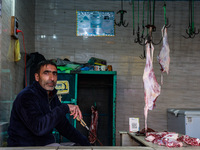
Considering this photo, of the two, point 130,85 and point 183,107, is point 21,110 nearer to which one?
point 130,85

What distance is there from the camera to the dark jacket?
92.3 inches

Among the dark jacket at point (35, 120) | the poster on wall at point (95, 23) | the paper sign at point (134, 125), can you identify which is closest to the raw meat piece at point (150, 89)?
the paper sign at point (134, 125)

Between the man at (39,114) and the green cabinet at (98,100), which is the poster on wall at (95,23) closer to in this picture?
the green cabinet at (98,100)

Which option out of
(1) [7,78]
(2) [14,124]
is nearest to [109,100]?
(1) [7,78]

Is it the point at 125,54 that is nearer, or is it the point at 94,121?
the point at 94,121

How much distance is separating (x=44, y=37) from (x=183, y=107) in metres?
3.95

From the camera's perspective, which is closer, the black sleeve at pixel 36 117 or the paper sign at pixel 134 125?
the black sleeve at pixel 36 117

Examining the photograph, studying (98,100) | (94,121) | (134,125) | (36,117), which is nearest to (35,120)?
(36,117)

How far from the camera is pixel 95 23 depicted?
638 cm

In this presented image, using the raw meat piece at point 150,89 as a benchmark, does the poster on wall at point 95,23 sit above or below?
above

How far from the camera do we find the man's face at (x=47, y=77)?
278 cm

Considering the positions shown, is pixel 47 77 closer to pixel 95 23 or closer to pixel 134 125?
pixel 134 125

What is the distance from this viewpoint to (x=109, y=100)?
608cm

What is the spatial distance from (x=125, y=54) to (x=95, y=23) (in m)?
1.11
